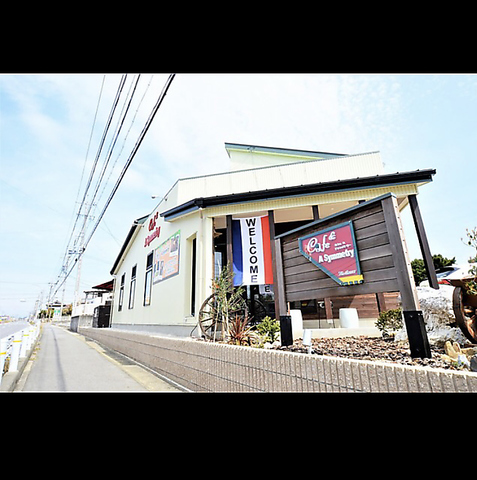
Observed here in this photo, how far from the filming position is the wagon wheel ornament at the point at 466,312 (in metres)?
3.64

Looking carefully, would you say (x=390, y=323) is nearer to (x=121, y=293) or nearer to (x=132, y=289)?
(x=132, y=289)

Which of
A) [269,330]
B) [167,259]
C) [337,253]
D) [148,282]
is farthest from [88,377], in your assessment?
[148,282]

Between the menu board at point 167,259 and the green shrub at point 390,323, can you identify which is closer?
the green shrub at point 390,323

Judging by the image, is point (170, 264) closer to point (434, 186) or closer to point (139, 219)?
point (139, 219)

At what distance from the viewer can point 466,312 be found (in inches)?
145

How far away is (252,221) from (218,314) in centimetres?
343

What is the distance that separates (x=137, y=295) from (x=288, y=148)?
32.9 feet

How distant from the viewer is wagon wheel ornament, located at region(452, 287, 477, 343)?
3645 millimetres

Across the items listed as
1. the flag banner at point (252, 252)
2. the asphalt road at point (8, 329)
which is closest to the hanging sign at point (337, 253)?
the flag banner at point (252, 252)

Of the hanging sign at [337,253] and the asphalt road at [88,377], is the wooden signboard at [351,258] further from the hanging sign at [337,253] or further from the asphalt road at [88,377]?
the asphalt road at [88,377]

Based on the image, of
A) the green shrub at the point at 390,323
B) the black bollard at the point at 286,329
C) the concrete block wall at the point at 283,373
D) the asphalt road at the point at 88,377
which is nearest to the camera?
the concrete block wall at the point at 283,373

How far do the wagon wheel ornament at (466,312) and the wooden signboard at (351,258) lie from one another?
1.16m
